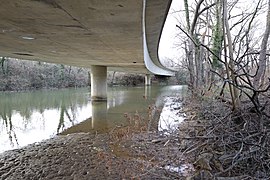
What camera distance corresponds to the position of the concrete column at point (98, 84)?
17875mm

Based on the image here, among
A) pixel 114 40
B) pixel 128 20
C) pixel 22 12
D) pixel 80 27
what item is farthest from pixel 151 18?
pixel 22 12

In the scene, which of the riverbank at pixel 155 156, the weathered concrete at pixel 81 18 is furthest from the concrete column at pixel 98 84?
the weathered concrete at pixel 81 18

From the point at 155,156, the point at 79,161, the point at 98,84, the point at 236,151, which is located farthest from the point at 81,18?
the point at 98,84

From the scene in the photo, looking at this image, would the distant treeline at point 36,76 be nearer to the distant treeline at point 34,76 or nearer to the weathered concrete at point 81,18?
the distant treeline at point 34,76

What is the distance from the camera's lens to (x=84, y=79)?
35.7 meters

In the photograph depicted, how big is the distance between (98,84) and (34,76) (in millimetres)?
14524

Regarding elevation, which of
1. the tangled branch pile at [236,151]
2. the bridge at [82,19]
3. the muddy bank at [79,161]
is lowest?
the muddy bank at [79,161]

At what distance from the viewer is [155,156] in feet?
18.4

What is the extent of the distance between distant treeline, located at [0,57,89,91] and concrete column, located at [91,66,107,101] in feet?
40.1

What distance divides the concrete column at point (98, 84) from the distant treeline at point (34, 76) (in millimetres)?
12235

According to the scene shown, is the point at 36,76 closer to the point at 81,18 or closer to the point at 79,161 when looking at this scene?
the point at 79,161

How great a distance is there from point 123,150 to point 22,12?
3802 millimetres

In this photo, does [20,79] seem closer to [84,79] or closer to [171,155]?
[84,79]

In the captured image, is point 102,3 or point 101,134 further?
point 101,134
